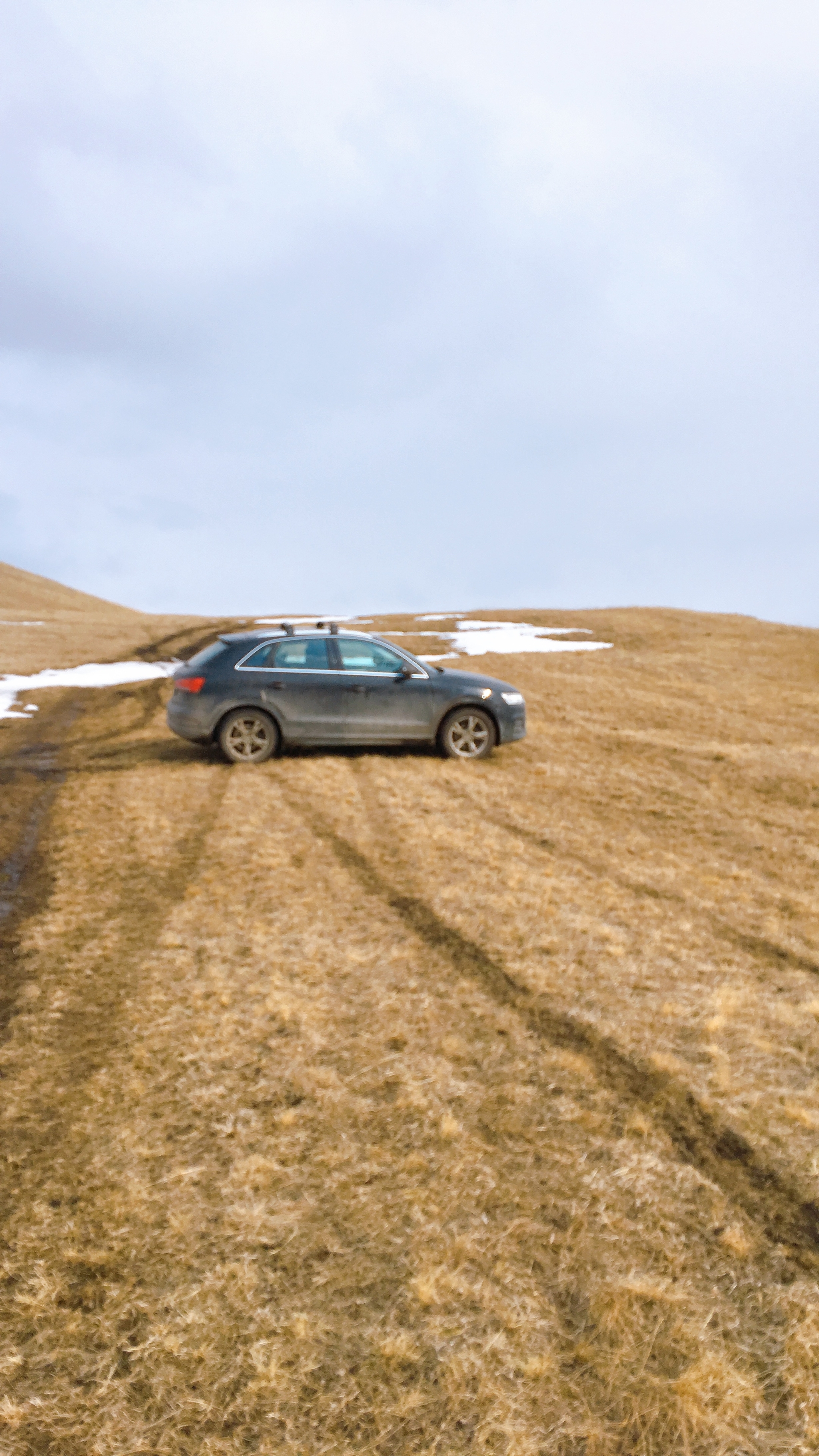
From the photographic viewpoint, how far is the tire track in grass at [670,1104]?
383cm

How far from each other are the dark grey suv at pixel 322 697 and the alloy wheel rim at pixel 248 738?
0.01 meters

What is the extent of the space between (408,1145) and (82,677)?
18.0 metres

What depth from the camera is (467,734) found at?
1188cm

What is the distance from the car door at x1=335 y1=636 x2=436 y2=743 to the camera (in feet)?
37.2

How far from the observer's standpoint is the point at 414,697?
453 inches

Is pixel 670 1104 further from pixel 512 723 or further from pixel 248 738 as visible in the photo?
pixel 248 738

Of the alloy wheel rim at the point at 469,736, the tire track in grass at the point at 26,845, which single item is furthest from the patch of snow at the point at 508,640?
the tire track in grass at the point at 26,845

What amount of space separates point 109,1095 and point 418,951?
241 centimetres

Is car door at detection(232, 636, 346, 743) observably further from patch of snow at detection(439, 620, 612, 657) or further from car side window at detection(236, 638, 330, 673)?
patch of snow at detection(439, 620, 612, 657)

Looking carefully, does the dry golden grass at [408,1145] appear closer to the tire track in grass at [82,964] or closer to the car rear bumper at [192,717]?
the tire track in grass at [82,964]

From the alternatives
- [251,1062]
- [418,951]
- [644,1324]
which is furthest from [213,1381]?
[418,951]


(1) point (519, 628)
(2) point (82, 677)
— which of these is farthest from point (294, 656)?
(1) point (519, 628)

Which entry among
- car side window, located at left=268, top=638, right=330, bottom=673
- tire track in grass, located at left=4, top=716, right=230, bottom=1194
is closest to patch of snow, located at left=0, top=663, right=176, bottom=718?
car side window, located at left=268, top=638, right=330, bottom=673

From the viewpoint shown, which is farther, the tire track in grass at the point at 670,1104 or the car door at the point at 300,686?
the car door at the point at 300,686
